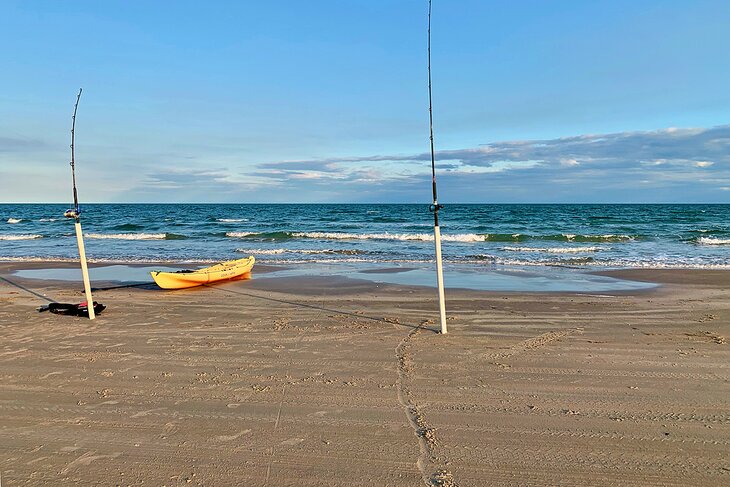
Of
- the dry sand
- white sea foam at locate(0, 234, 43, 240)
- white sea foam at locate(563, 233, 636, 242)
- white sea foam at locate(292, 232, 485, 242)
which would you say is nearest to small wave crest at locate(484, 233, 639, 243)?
white sea foam at locate(563, 233, 636, 242)

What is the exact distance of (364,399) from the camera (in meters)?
4.53

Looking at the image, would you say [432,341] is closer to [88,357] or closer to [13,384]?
[88,357]

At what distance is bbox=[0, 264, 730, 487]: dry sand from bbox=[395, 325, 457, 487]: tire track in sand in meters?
0.01

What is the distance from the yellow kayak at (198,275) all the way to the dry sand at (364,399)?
3167 millimetres

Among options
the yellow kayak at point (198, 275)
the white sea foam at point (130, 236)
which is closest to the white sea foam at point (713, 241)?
the yellow kayak at point (198, 275)

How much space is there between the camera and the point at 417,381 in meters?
4.99

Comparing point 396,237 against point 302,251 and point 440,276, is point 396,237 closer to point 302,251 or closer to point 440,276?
point 302,251

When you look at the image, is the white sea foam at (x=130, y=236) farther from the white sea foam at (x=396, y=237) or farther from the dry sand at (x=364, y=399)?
the dry sand at (x=364, y=399)

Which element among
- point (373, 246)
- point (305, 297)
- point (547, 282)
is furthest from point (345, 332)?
point (373, 246)

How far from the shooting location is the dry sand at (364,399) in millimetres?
3379

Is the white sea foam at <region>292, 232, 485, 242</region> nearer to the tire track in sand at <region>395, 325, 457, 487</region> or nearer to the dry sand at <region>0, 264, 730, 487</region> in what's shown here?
the dry sand at <region>0, 264, 730, 487</region>

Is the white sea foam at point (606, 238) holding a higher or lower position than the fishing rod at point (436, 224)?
lower

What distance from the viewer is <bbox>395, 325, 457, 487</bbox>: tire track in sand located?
10.6ft

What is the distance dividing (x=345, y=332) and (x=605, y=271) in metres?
11.3
